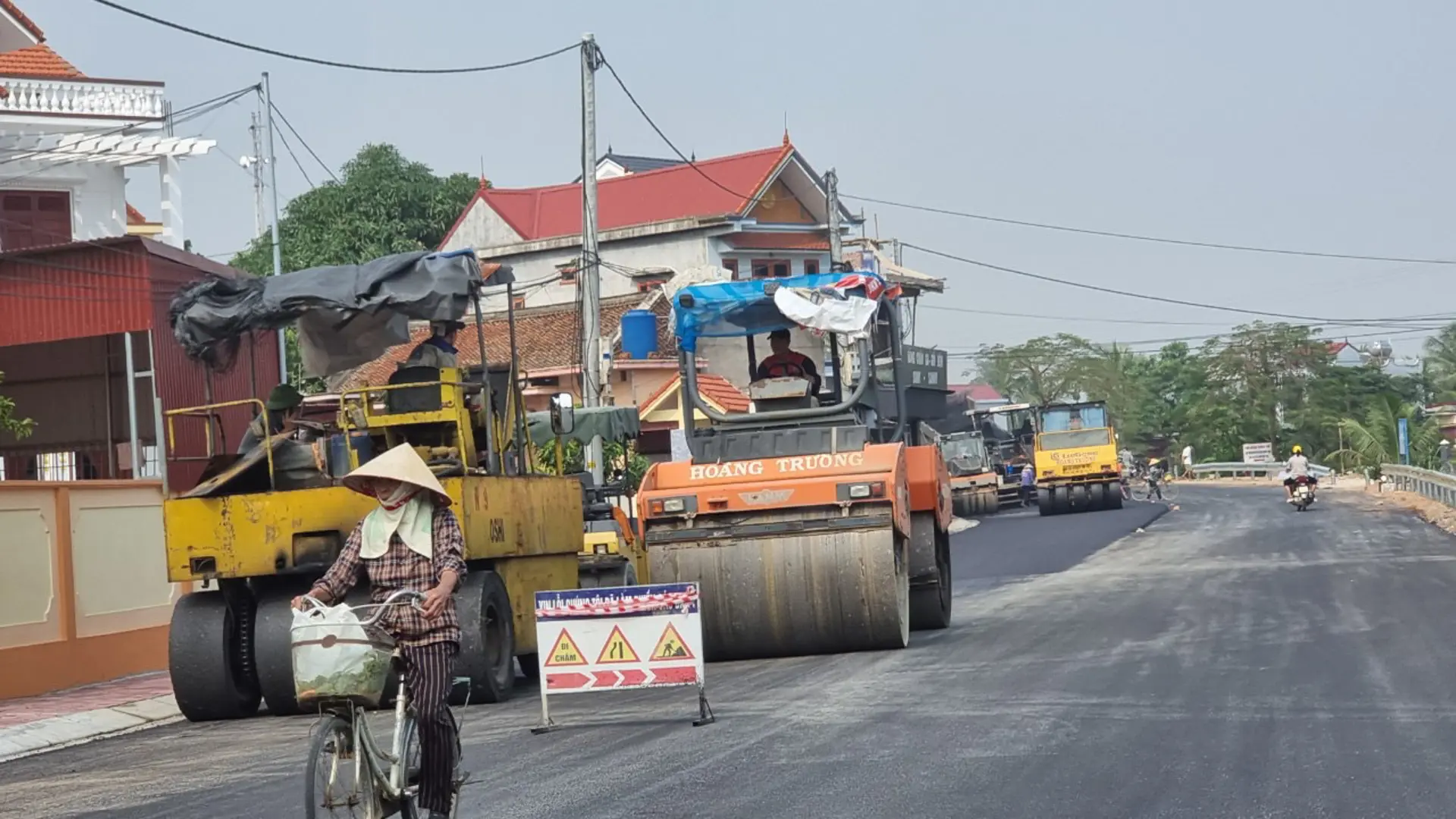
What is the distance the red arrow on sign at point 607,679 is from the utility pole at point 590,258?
560 inches

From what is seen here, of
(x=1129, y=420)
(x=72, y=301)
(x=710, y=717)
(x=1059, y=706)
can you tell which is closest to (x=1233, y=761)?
(x=1059, y=706)

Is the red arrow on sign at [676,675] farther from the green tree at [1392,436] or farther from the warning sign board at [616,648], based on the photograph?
the green tree at [1392,436]

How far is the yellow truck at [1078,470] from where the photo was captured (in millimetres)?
45125

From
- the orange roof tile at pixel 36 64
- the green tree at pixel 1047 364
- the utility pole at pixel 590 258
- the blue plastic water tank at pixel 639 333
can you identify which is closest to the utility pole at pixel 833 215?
the blue plastic water tank at pixel 639 333

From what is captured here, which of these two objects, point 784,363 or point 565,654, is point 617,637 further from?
point 784,363

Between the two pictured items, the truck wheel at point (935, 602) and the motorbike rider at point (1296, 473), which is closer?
the truck wheel at point (935, 602)

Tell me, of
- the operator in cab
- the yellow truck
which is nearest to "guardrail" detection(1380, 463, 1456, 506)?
the yellow truck

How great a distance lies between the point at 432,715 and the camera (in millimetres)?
7078

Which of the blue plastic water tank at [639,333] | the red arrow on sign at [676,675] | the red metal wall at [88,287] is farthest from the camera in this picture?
the blue plastic water tank at [639,333]

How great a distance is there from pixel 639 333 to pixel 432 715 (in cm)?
2874

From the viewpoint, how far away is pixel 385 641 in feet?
22.9

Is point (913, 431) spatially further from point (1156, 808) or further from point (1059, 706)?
point (1156, 808)

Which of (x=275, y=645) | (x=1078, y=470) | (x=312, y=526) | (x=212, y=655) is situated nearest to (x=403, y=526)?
(x=312, y=526)

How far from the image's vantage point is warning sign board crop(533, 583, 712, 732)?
11109 mm
